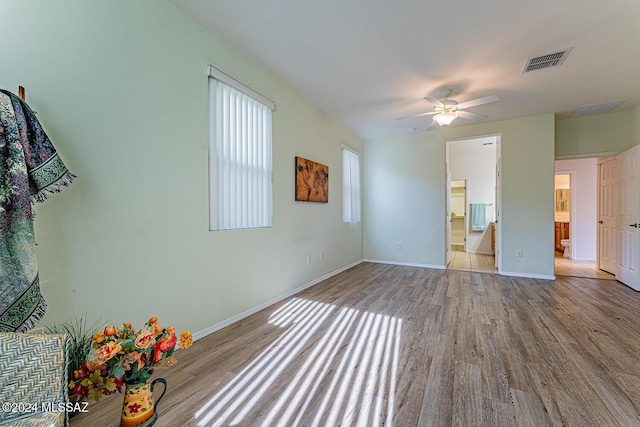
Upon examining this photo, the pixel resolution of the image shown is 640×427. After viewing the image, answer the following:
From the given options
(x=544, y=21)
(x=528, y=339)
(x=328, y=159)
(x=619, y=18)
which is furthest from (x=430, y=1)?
(x=528, y=339)

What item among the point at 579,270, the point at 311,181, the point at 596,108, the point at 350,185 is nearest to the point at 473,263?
the point at 579,270

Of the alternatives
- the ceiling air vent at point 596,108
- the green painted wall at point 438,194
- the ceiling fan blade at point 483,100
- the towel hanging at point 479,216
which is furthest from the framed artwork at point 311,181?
the towel hanging at point 479,216

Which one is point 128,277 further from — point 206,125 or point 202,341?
point 206,125

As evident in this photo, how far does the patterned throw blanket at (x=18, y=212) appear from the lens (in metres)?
1.22

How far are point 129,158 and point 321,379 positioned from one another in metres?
2.05

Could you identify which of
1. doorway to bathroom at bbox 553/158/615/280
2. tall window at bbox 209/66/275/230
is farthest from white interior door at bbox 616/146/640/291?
tall window at bbox 209/66/275/230

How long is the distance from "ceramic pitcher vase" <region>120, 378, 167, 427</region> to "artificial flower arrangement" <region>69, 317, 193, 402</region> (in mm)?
40

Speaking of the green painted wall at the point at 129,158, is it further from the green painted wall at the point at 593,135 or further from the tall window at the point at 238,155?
the green painted wall at the point at 593,135

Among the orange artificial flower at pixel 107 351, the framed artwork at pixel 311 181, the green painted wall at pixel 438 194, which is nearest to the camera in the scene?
the orange artificial flower at pixel 107 351

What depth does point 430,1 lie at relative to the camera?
2062mm

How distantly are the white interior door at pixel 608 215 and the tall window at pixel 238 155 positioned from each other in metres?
5.66

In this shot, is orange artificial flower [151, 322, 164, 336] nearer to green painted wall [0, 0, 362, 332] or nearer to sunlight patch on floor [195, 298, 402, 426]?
sunlight patch on floor [195, 298, 402, 426]

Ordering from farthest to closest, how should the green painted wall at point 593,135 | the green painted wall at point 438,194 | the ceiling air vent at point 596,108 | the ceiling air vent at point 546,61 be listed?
1. the green painted wall at point 438,194
2. the green painted wall at point 593,135
3. the ceiling air vent at point 596,108
4. the ceiling air vent at point 546,61

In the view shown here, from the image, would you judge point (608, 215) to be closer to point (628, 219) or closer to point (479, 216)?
point (628, 219)
